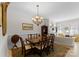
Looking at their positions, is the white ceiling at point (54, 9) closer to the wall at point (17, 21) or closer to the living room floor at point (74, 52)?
the wall at point (17, 21)

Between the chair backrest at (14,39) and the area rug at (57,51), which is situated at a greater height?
the chair backrest at (14,39)

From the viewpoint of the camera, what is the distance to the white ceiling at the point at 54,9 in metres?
1.69

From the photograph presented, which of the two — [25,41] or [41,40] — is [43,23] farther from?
[25,41]

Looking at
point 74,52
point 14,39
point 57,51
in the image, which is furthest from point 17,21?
point 74,52

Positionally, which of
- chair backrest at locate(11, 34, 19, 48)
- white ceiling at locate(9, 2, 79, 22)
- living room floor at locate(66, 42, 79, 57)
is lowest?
living room floor at locate(66, 42, 79, 57)

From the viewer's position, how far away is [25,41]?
1.76 meters

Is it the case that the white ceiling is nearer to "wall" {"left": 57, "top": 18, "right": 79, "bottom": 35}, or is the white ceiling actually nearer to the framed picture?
"wall" {"left": 57, "top": 18, "right": 79, "bottom": 35}

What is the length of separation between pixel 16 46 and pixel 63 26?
0.90 m

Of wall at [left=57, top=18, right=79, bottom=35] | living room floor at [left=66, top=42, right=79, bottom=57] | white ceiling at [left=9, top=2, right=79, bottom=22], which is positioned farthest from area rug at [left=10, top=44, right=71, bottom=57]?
white ceiling at [left=9, top=2, right=79, bottom=22]

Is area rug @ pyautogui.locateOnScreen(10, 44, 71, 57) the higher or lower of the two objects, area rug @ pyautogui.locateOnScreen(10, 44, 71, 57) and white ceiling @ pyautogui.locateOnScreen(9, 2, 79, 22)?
the lower

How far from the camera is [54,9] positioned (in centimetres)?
186

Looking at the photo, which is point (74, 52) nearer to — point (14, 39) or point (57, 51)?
point (57, 51)

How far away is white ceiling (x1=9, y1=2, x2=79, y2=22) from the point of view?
1.69m

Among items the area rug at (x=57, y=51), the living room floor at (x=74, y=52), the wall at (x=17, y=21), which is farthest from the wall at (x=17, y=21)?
the living room floor at (x=74, y=52)
